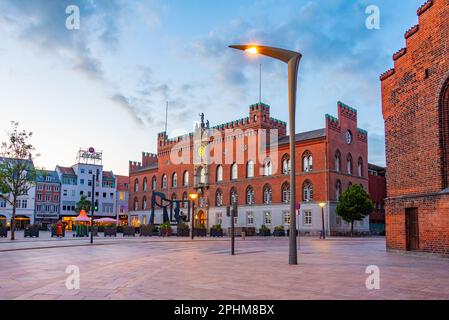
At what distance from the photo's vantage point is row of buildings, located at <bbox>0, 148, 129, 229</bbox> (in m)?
83.5

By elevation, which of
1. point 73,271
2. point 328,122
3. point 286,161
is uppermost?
point 328,122

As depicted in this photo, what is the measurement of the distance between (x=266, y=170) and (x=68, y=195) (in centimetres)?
5128

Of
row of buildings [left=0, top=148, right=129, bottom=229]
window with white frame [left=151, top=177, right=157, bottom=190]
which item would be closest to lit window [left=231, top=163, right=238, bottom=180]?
window with white frame [left=151, top=177, right=157, bottom=190]

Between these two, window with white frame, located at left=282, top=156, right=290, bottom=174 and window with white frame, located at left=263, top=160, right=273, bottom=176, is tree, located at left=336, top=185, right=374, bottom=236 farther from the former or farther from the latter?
window with white frame, located at left=263, top=160, right=273, bottom=176

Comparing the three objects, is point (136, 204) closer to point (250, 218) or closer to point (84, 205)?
point (84, 205)

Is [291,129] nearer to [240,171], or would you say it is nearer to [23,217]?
[240,171]

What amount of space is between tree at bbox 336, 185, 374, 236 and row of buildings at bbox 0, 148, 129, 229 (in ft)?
164

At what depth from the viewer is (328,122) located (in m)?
50.5

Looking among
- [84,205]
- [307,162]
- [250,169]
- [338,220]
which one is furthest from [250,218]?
[84,205]

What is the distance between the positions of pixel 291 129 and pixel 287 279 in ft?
18.3

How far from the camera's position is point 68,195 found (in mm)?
90562

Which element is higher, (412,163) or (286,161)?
(286,161)

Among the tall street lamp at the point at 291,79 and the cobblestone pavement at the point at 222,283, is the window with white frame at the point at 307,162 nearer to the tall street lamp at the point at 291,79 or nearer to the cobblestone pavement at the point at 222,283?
the tall street lamp at the point at 291,79
